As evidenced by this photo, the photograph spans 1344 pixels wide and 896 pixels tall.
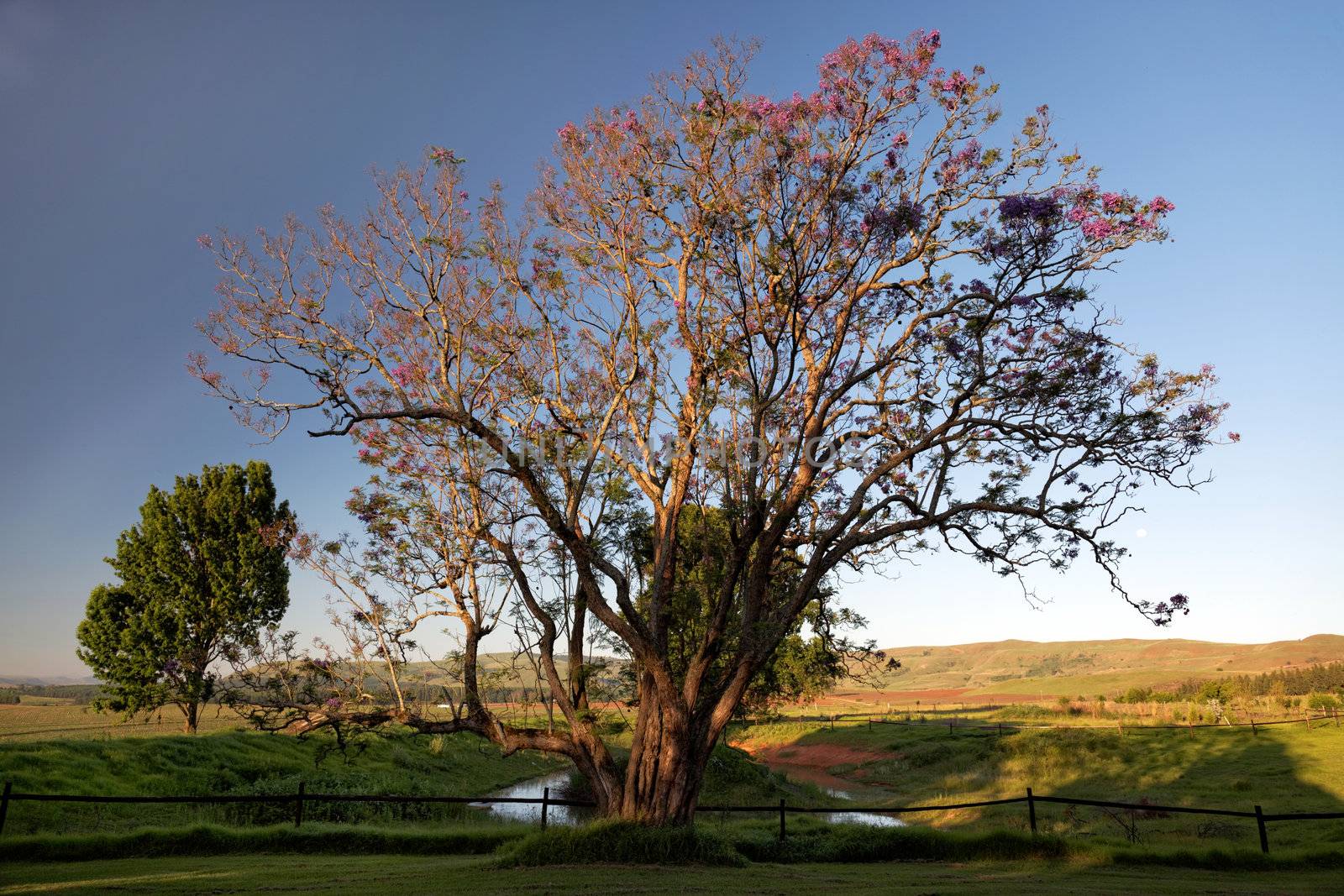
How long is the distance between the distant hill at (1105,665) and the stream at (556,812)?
3404 cm

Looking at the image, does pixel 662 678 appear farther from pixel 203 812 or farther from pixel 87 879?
pixel 203 812

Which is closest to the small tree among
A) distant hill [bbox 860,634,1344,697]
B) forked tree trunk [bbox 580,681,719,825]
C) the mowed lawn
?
the mowed lawn

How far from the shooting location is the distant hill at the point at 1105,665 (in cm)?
10225

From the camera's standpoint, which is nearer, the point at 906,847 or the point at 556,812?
the point at 906,847

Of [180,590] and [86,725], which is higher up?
[180,590]

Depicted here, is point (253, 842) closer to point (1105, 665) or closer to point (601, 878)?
point (601, 878)

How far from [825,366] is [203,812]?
62.3 feet

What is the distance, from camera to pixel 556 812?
2842 centimetres

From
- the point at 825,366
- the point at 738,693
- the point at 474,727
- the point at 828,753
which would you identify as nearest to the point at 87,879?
the point at 474,727

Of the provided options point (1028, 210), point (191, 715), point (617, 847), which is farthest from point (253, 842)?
point (191, 715)

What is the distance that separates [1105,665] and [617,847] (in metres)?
176

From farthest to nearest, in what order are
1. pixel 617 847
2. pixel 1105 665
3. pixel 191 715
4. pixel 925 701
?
1. pixel 1105 665
2. pixel 925 701
3. pixel 191 715
4. pixel 617 847

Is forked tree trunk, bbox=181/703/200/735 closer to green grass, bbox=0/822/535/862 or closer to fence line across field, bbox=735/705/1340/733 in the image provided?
green grass, bbox=0/822/535/862

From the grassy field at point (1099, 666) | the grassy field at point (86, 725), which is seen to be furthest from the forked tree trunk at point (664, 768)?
the grassy field at point (1099, 666)
